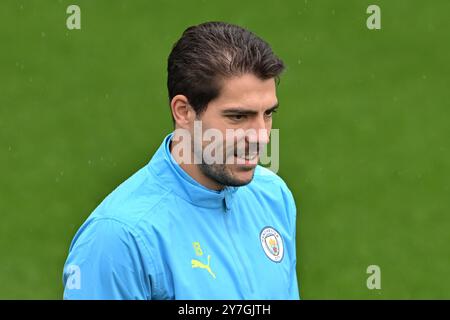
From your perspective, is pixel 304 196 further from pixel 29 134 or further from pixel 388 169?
pixel 29 134

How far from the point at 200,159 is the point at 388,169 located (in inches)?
209

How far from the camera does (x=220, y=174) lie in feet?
15.3

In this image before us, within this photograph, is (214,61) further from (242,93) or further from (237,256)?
(237,256)

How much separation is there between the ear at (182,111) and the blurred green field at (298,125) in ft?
14.0

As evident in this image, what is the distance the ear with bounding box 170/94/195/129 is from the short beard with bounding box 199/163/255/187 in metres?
0.18

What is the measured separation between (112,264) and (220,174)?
0.57 m

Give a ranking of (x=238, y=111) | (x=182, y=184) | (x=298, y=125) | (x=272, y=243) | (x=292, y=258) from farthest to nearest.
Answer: (x=298, y=125), (x=292, y=258), (x=272, y=243), (x=182, y=184), (x=238, y=111)

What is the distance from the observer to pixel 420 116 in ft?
33.3

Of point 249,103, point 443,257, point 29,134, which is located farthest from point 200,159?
point 29,134

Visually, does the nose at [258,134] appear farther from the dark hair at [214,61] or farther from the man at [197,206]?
the dark hair at [214,61]

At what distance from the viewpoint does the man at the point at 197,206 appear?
14.6 ft

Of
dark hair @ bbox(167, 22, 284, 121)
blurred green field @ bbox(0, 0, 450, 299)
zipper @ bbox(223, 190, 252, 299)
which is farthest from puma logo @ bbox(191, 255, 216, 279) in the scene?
blurred green field @ bbox(0, 0, 450, 299)

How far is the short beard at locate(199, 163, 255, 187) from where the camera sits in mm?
4645

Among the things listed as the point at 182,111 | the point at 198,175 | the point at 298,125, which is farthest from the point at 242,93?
the point at 298,125
